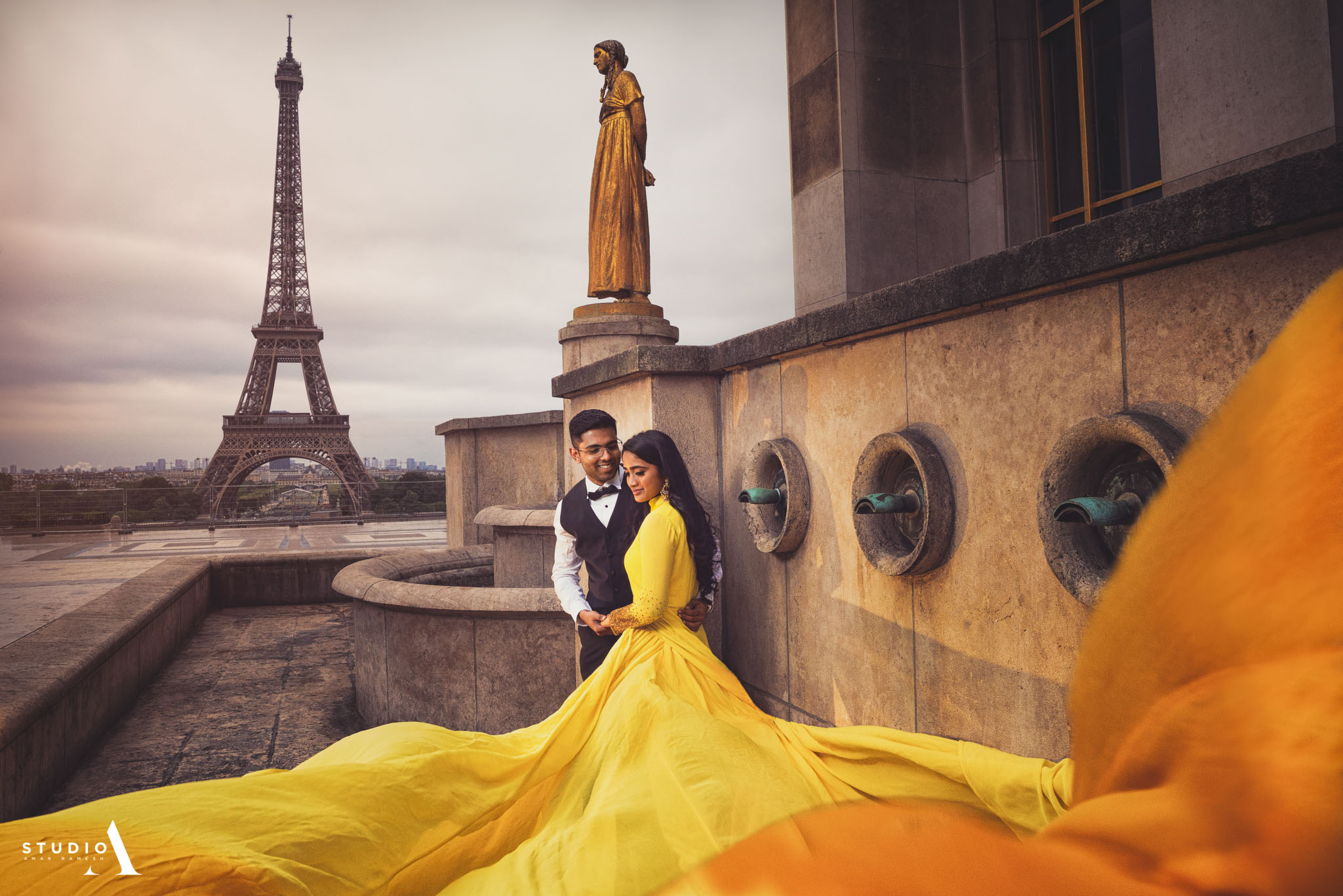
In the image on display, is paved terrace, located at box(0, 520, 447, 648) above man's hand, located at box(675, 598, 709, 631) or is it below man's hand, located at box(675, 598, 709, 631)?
below

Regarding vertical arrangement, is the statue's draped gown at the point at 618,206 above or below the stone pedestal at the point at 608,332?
above

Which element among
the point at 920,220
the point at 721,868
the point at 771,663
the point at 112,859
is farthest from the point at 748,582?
the point at 920,220

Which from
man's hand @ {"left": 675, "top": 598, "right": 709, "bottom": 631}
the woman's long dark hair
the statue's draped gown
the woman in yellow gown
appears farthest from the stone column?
the woman in yellow gown

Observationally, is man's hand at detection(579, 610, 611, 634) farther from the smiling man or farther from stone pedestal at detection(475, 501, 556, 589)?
stone pedestal at detection(475, 501, 556, 589)

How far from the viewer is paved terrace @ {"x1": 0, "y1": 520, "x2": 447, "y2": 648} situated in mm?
7844

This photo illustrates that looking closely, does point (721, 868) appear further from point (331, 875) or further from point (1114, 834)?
point (331, 875)

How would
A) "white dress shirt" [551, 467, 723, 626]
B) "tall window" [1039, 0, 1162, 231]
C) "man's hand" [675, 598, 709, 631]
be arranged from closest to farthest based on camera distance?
"man's hand" [675, 598, 709, 631]
"white dress shirt" [551, 467, 723, 626]
"tall window" [1039, 0, 1162, 231]

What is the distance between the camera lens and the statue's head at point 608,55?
7.97 metres

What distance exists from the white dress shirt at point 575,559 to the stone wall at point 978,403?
59cm

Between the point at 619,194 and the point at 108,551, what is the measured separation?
13173 millimetres

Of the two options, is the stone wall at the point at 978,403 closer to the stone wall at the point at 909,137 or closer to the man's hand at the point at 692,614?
the man's hand at the point at 692,614

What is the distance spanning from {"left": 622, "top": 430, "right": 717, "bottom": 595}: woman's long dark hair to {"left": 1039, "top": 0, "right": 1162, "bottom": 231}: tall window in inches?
161

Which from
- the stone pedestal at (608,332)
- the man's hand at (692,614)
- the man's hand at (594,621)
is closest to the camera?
the man's hand at (692,614)

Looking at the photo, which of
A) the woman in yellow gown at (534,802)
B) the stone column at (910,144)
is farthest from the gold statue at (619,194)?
the woman in yellow gown at (534,802)
